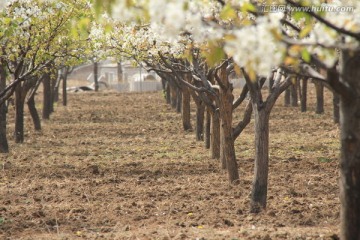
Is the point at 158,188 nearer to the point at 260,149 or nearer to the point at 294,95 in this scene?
the point at 260,149

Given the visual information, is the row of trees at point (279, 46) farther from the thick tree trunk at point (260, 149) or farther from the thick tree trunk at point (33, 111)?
the thick tree trunk at point (33, 111)

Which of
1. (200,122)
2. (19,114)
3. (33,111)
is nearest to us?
(19,114)

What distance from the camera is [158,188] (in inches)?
547

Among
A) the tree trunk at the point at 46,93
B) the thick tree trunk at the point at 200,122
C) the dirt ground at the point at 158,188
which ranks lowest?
the dirt ground at the point at 158,188

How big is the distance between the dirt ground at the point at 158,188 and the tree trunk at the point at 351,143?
1.76 meters

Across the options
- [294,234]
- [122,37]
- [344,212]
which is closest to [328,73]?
[344,212]

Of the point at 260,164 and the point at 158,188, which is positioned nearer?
the point at 260,164

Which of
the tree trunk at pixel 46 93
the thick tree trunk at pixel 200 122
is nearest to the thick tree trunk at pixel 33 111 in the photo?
the tree trunk at pixel 46 93

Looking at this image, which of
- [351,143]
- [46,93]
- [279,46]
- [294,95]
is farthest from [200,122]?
[279,46]

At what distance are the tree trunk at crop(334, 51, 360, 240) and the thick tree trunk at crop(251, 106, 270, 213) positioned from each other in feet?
13.6

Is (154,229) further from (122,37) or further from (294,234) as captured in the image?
(122,37)

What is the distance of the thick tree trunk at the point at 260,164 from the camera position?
11.1 metres

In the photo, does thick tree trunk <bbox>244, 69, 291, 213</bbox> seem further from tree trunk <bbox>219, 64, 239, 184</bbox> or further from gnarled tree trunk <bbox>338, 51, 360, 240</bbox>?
gnarled tree trunk <bbox>338, 51, 360, 240</bbox>

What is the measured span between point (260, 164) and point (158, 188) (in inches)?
125
